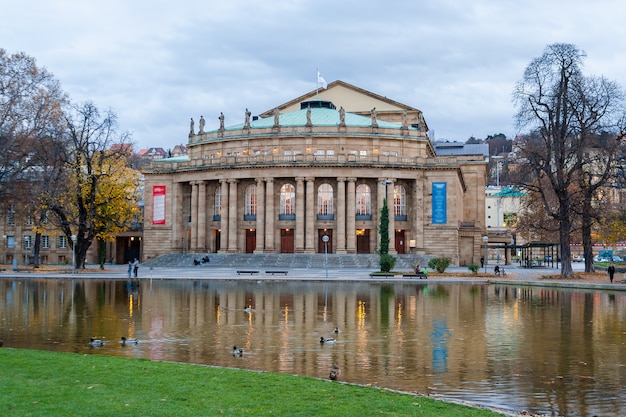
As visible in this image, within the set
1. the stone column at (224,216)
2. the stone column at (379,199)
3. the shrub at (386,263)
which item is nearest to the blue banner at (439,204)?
the stone column at (379,199)

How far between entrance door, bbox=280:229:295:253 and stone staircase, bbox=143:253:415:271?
519cm

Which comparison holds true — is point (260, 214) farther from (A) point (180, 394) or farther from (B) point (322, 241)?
(A) point (180, 394)

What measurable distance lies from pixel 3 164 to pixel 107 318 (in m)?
37.4

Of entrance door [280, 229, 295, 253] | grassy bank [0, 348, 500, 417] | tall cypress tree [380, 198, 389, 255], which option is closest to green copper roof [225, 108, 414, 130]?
entrance door [280, 229, 295, 253]

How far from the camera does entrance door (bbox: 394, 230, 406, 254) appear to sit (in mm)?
89312

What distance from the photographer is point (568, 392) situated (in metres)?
15.4

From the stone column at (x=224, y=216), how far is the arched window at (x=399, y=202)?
22472mm

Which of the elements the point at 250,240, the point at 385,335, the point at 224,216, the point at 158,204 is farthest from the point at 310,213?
the point at 385,335

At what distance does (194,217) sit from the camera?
9312 centimetres

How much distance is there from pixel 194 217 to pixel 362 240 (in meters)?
23.6

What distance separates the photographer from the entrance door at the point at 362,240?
89.2 m

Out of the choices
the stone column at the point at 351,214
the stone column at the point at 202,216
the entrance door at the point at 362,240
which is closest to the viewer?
the stone column at the point at 351,214

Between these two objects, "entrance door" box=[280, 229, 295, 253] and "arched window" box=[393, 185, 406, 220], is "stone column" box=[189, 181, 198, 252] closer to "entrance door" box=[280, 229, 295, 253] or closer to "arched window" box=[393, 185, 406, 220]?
"entrance door" box=[280, 229, 295, 253]

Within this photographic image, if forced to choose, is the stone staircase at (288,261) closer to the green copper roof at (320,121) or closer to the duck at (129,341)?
the green copper roof at (320,121)
